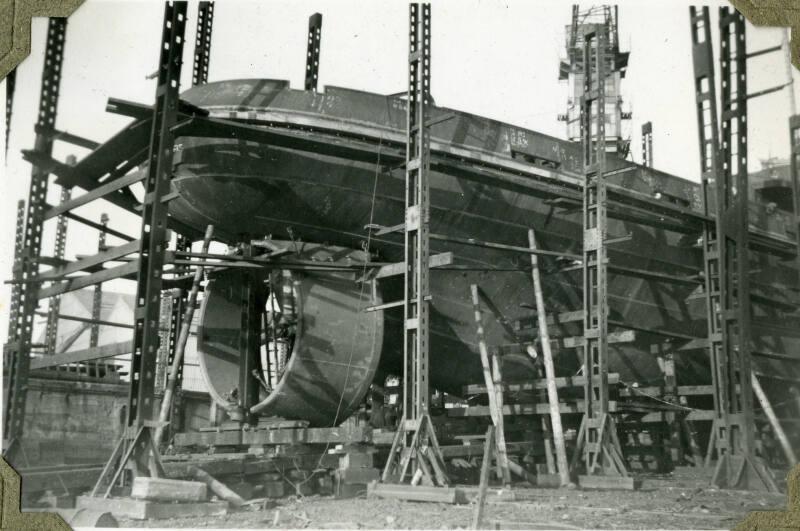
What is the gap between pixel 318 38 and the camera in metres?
12.9

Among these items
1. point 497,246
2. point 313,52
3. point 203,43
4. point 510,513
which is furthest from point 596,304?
point 203,43

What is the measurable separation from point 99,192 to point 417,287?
364cm

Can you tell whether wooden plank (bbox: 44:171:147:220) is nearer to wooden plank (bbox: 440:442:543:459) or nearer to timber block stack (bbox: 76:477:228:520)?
timber block stack (bbox: 76:477:228:520)

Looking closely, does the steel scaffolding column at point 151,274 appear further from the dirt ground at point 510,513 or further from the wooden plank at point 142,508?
the dirt ground at point 510,513

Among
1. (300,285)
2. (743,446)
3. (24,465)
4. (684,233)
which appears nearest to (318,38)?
(300,285)

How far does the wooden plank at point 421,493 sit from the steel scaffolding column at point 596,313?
2.63 metres

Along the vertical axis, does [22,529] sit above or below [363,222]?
below

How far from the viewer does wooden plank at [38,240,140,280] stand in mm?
7641

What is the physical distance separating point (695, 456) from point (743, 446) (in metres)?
2.44

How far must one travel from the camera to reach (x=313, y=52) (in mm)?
12672

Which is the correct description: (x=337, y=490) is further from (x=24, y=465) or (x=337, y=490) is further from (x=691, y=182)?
(x=691, y=182)

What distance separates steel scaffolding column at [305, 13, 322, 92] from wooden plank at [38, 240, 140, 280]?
515 centimetres

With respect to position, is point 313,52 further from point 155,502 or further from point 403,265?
point 155,502

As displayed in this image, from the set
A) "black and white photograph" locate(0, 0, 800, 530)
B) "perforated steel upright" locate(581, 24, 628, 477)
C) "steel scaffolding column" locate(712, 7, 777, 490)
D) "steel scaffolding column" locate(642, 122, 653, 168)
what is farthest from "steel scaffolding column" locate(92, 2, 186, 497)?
"steel scaffolding column" locate(642, 122, 653, 168)
